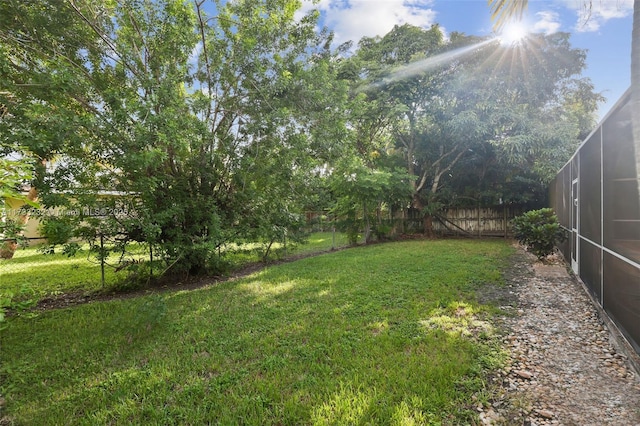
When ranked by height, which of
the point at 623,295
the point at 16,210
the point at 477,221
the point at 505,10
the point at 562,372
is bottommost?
the point at 562,372

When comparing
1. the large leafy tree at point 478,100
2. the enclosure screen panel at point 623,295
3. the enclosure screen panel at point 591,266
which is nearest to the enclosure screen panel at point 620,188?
the enclosure screen panel at point 623,295

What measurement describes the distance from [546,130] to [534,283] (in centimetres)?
731

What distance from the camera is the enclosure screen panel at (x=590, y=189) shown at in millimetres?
3809

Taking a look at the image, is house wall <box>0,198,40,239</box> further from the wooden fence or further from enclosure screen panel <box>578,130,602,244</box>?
the wooden fence

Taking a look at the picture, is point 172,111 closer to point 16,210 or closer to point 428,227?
point 16,210

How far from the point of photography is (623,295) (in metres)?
2.92

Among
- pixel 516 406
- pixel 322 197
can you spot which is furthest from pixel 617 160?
pixel 322 197

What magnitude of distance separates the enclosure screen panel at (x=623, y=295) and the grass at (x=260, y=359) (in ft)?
3.74

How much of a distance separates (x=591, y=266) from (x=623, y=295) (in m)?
1.53

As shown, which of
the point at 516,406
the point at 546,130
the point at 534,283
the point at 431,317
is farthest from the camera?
the point at 546,130

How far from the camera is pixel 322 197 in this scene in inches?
408

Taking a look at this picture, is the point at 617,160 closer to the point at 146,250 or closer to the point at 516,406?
the point at 516,406

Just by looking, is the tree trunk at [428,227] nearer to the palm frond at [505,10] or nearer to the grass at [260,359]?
the grass at [260,359]

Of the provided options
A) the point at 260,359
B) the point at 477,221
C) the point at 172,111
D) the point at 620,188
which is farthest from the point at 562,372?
the point at 477,221
